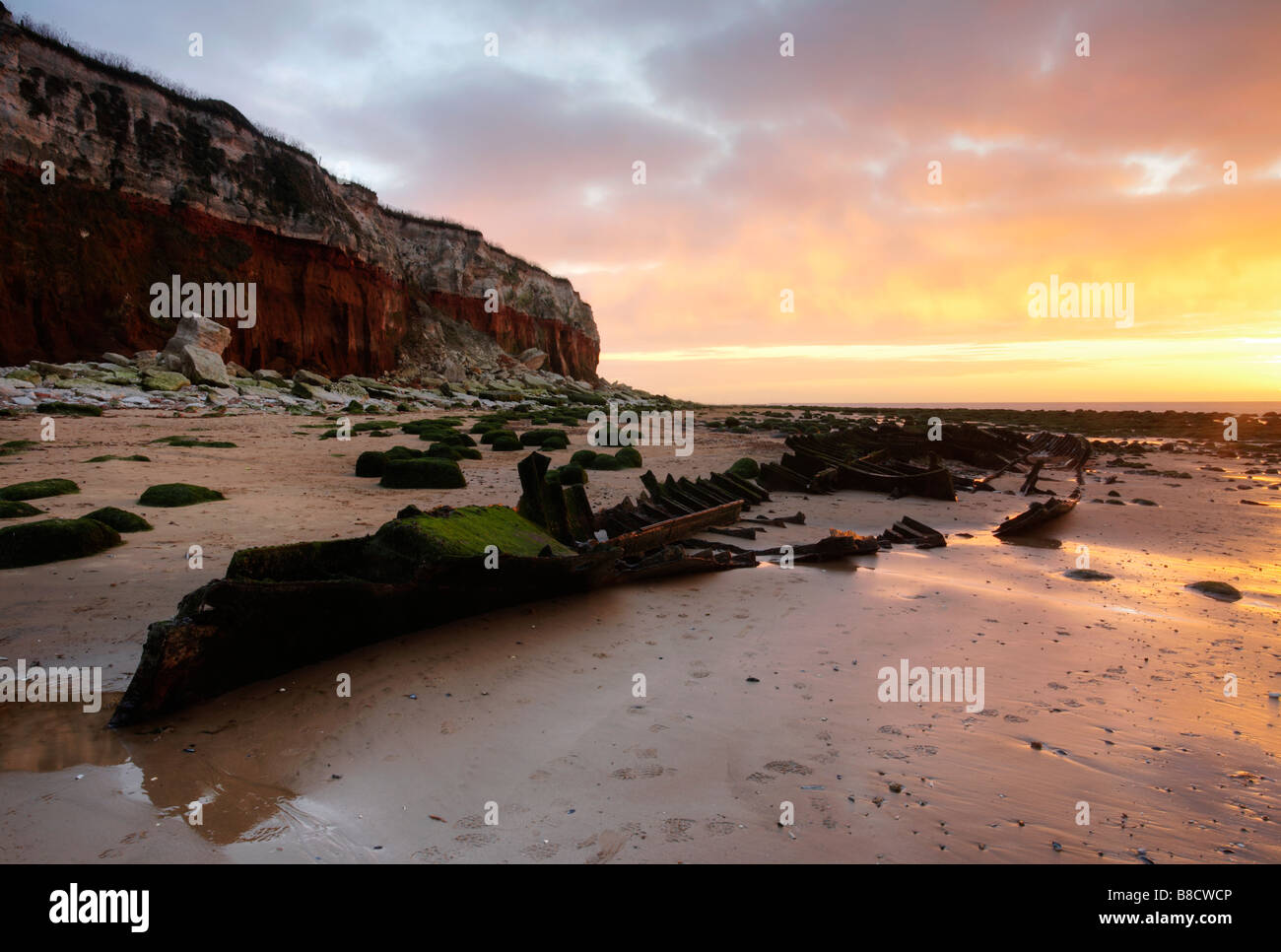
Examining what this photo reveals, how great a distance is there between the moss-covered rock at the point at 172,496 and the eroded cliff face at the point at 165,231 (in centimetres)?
2619

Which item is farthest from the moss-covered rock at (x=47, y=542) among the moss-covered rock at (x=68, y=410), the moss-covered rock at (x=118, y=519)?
the moss-covered rock at (x=68, y=410)

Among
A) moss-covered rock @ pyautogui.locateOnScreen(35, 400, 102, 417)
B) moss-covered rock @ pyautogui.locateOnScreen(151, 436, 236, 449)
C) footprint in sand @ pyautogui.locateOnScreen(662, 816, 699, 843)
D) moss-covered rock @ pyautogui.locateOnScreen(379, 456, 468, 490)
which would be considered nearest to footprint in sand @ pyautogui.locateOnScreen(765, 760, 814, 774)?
footprint in sand @ pyautogui.locateOnScreen(662, 816, 699, 843)

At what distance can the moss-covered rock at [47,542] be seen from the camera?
6652 millimetres

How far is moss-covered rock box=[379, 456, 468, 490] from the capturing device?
43.2 feet

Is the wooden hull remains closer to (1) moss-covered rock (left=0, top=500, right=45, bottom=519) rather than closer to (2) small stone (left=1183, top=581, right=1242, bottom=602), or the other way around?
(1) moss-covered rock (left=0, top=500, right=45, bottom=519)

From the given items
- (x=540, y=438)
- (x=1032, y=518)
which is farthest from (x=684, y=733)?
(x=540, y=438)

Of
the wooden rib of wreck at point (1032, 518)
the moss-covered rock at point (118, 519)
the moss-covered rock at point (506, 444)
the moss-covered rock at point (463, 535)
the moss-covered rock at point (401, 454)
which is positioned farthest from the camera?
the moss-covered rock at point (506, 444)

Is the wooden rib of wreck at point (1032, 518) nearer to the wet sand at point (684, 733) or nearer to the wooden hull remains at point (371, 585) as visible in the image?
A: the wet sand at point (684, 733)

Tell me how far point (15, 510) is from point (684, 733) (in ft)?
31.2
